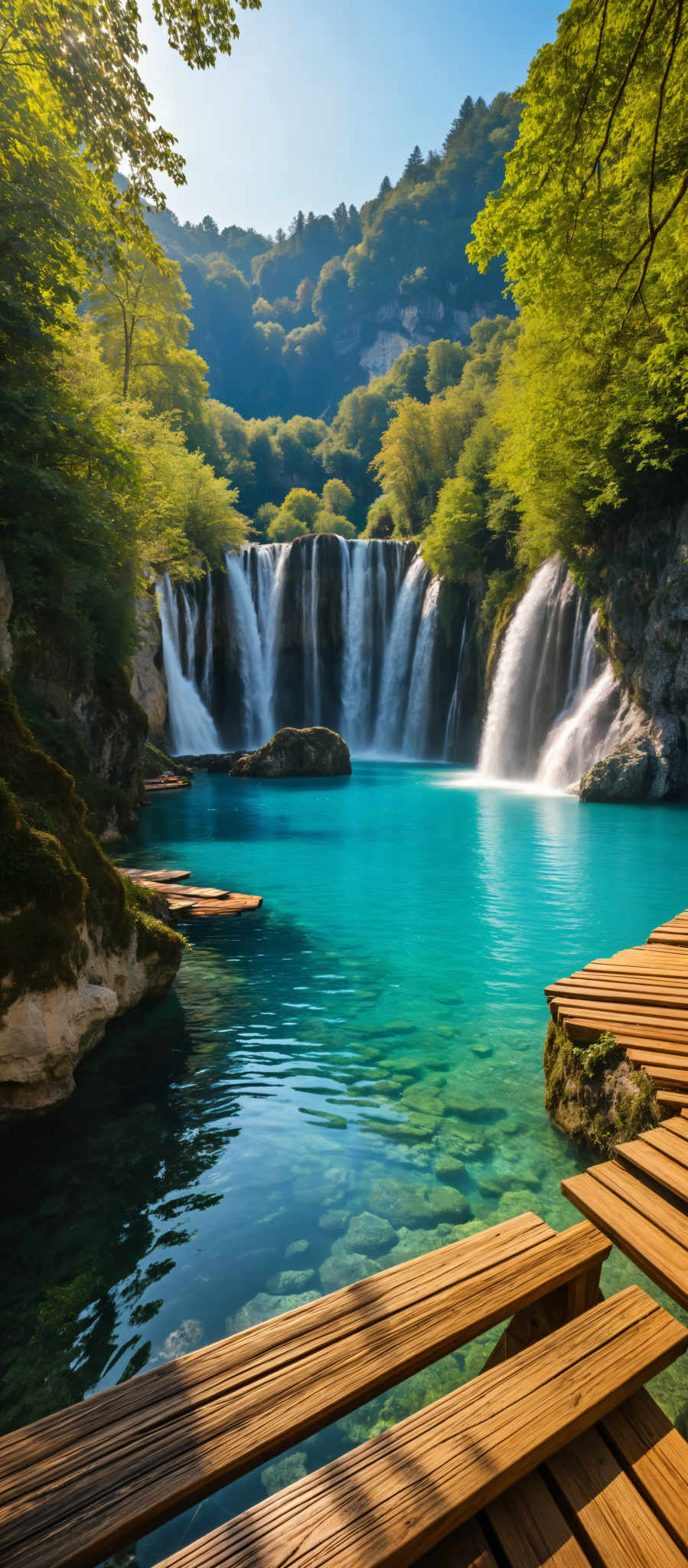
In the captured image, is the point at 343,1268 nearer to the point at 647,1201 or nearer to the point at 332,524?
the point at 647,1201

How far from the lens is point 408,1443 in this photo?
1346 millimetres

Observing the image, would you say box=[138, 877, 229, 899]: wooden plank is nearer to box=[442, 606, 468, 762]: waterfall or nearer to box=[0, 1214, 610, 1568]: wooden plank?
box=[0, 1214, 610, 1568]: wooden plank

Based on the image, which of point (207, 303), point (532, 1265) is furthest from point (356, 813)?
point (207, 303)

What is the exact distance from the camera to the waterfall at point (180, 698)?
30078 millimetres

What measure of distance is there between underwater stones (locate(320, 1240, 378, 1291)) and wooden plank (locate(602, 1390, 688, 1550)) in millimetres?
1547

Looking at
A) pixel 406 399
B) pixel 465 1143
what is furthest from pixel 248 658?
pixel 465 1143

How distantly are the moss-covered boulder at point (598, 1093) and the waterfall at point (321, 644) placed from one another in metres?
29.7

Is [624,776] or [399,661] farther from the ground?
[399,661]

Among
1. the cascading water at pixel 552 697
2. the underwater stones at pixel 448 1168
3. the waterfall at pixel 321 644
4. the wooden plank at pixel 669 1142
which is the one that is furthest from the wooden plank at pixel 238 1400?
the waterfall at pixel 321 644

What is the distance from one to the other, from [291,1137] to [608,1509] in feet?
9.28

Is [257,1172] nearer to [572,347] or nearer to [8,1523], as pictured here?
[8,1523]

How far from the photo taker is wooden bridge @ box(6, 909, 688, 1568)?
1.17 m

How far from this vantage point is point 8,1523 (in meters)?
1.18

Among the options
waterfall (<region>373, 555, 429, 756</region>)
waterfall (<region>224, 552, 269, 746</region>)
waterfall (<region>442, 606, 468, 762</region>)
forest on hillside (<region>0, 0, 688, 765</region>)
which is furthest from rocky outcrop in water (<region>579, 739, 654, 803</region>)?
waterfall (<region>224, 552, 269, 746</region>)
